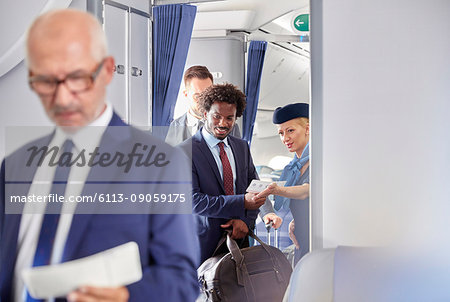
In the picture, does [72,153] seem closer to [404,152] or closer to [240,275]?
[240,275]

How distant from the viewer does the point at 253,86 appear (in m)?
2.80

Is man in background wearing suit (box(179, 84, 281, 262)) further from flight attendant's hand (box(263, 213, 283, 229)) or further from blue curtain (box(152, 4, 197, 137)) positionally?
blue curtain (box(152, 4, 197, 137))

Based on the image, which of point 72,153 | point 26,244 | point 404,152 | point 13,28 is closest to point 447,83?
point 404,152

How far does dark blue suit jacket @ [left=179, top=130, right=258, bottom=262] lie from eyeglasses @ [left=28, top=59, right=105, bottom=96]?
3.64 ft

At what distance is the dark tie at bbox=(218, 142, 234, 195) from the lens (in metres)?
2.75

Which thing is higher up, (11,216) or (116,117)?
(116,117)

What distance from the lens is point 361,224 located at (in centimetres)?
233

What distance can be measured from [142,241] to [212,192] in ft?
4.01

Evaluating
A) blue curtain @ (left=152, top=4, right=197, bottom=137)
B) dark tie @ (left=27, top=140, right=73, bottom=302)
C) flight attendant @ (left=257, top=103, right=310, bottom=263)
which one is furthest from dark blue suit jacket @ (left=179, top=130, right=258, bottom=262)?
dark tie @ (left=27, top=140, right=73, bottom=302)

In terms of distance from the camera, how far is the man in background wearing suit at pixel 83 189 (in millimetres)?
1501

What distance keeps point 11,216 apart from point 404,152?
153cm

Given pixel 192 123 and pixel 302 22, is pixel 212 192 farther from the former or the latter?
pixel 302 22

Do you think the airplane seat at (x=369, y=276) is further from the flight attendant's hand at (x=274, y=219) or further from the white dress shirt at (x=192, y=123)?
the white dress shirt at (x=192, y=123)

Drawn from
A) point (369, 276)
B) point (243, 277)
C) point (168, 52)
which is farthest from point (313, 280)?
point (168, 52)
